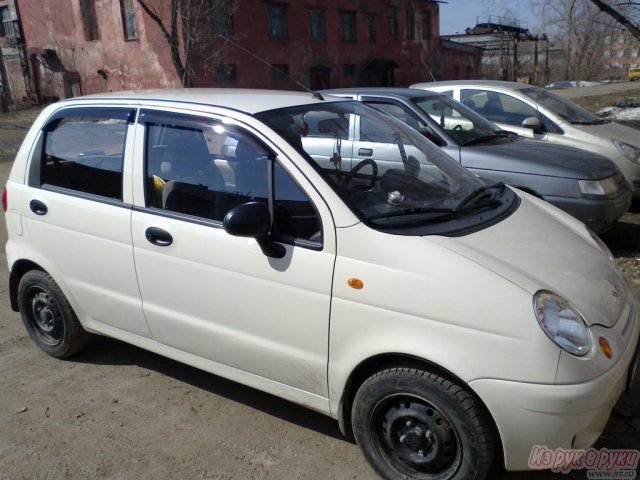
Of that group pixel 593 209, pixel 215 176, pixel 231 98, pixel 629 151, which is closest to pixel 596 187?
pixel 593 209

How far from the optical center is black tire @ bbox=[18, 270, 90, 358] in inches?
155

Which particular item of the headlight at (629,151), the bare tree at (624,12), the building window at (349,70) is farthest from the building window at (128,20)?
the headlight at (629,151)

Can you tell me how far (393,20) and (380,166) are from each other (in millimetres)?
36293

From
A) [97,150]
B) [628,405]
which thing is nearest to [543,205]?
[628,405]

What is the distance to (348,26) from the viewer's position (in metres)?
33.4

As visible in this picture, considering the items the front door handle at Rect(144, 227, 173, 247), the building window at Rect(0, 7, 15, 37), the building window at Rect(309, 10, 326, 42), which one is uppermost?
the building window at Rect(0, 7, 15, 37)

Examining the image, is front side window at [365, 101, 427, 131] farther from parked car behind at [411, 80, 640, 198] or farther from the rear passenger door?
the rear passenger door

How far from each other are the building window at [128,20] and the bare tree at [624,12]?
18.5 metres

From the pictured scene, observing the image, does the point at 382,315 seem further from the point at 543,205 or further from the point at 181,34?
the point at 181,34

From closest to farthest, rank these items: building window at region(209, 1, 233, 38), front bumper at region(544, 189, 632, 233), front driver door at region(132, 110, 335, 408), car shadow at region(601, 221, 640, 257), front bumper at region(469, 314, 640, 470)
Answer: front bumper at region(469, 314, 640, 470) < front driver door at region(132, 110, 335, 408) < front bumper at region(544, 189, 632, 233) < car shadow at region(601, 221, 640, 257) < building window at region(209, 1, 233, 38)

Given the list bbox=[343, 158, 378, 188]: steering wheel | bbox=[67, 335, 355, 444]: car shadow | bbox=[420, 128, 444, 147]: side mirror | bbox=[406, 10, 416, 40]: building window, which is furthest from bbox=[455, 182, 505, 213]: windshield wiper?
bbox=[406, 10, 416, 40]: building window

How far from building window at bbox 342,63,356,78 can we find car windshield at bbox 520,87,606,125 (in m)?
26.1

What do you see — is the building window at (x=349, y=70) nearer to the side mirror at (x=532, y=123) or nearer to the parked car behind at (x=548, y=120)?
the parked car behind at (x=548, y=120)

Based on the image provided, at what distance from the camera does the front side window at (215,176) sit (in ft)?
9.55
